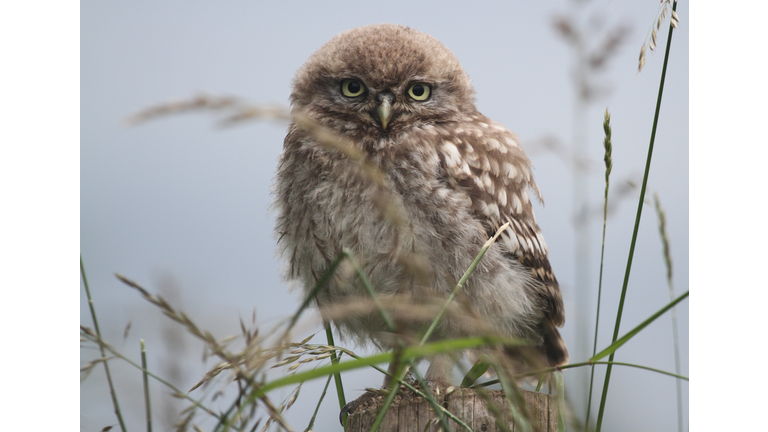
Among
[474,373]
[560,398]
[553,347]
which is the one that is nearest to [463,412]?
[474,373]

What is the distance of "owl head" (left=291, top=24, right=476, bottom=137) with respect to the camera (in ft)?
6.44

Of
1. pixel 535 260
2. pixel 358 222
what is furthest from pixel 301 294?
pixel 535 260

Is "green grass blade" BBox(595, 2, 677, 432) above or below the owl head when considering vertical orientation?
below

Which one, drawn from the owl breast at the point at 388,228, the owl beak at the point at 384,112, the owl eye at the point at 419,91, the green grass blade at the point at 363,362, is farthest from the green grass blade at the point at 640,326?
the owl eye at the point at 419,91

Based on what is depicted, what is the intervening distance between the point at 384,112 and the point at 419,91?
0.74 ft

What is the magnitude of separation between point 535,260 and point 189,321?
1.56 metres

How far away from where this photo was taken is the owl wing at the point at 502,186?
1.91 metres

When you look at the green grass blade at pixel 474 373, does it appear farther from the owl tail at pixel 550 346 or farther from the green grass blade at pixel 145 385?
the owl tail at pixel 550 346

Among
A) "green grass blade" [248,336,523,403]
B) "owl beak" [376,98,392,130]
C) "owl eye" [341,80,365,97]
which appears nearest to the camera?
"green grass blade" [248,336,523,403]

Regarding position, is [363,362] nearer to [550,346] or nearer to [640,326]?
[640,326]

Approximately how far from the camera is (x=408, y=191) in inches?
70.7

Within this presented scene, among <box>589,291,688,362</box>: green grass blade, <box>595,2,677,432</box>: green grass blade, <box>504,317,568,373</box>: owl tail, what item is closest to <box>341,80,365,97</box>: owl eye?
<box>595,2,677,432</box>: green grass blade

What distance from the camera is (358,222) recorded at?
1771 millimetres

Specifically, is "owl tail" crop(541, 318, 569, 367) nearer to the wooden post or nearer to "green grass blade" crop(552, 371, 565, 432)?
the wooden post
